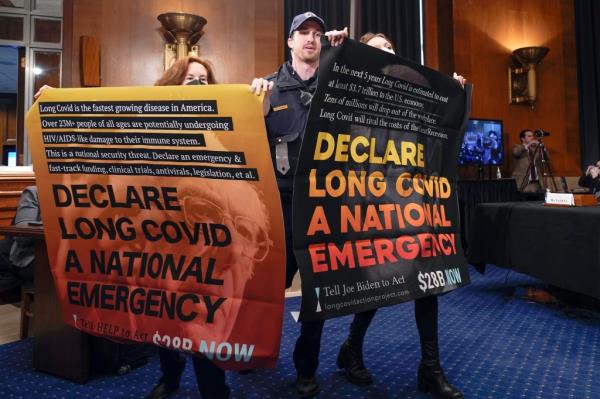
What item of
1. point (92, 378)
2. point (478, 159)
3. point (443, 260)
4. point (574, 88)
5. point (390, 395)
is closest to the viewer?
point (443, 260)

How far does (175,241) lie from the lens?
Answer: 41.2 inches

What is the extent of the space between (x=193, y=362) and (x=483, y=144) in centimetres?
496

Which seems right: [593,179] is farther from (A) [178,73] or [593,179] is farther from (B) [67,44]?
(B) [67,44]

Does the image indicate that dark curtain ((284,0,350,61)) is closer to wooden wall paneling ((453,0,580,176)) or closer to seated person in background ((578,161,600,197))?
wooden wall paneling ((453,0,580,176))

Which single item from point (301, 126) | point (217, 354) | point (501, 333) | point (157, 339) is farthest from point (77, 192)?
point (501, 333)

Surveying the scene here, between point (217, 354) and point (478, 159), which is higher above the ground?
point (478, 159)

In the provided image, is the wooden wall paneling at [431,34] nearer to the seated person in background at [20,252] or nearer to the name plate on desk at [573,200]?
the name plate on desk at [573,200]

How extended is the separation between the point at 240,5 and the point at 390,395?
5.22m

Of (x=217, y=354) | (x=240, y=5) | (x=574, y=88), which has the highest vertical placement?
(x=240, y=5)

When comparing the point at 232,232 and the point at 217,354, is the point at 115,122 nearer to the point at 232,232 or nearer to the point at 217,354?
the point at 232,232

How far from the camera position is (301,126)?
1435mm

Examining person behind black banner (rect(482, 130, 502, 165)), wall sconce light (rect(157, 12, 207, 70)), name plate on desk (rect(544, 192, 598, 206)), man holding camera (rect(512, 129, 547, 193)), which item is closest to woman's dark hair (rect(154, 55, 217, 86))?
name plate on desk (rect(544, 192, 598, 206))

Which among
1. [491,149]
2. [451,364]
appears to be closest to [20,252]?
[451,364]

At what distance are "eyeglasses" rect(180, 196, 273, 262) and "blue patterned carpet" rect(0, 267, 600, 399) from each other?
2.91ft
